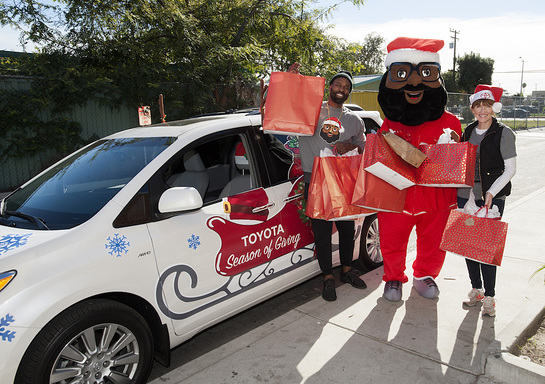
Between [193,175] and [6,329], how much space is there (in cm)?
183

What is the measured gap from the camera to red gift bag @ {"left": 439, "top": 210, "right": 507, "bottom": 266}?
3.13 metres

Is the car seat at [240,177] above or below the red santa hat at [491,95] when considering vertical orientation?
below

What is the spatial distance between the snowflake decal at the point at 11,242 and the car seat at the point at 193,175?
50.1 inches

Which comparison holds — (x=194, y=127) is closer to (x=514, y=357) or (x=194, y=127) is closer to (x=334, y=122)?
(x=334, y=122)

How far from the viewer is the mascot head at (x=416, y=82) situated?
11.5ft

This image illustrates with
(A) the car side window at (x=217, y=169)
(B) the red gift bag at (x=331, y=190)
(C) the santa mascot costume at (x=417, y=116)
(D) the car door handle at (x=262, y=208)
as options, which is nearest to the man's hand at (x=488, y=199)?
(C) the santa mascot costume at (x=417, y=116)

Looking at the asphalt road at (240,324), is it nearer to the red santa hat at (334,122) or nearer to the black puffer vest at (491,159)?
the red santa hat at (334,122)

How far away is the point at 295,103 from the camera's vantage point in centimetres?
335

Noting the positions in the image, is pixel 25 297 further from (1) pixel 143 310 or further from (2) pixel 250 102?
(2) pixel 250 102

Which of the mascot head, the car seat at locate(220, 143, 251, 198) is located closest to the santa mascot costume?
the mascot head

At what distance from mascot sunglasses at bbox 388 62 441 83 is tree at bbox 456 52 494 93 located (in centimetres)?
5463

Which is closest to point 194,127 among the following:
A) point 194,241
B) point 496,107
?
point 194,241

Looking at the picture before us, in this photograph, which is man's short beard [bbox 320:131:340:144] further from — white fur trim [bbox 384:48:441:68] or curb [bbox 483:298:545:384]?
curb [bbox 483:298:545:384]

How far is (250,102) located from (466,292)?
9741mm
